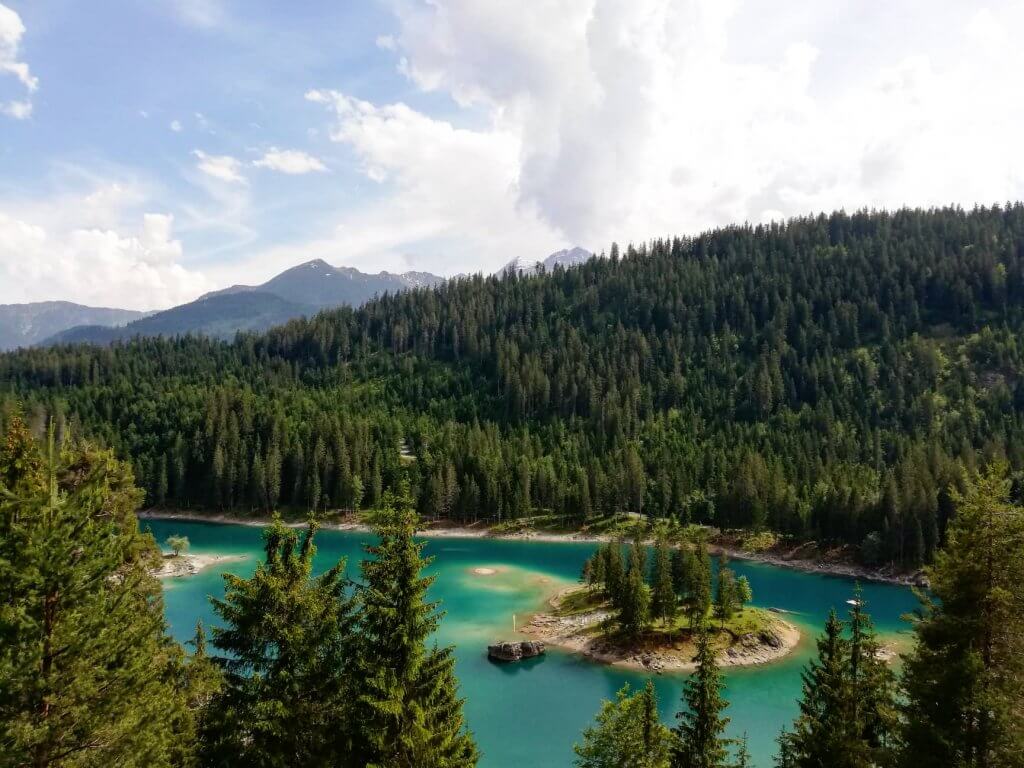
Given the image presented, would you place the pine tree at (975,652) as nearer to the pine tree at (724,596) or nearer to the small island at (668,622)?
the small island at (668,622)

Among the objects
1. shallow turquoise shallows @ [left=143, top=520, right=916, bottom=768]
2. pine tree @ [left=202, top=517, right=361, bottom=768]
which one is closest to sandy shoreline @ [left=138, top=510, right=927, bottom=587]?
shallow turquoise shallows @ [left=143, top=520, right=916, bottom=768]

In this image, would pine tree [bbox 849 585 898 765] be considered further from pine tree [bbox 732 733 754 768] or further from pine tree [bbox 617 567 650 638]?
pine tree [bbox 617 567 650 638]

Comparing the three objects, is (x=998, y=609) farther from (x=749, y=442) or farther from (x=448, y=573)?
(x=749, y=442)

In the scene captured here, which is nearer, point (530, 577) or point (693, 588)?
point (693, 588)

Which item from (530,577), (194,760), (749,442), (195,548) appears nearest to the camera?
(194,760)

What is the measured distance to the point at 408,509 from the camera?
2256 cm

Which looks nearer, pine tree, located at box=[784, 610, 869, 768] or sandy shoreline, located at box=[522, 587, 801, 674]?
pine tree, located at box=[784, 610, 869, 768]

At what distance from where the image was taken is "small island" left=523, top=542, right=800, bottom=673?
63906 millimetres

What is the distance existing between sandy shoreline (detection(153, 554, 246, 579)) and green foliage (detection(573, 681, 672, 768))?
87.0 m

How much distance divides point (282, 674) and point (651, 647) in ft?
171

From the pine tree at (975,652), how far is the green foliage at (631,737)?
884 cm

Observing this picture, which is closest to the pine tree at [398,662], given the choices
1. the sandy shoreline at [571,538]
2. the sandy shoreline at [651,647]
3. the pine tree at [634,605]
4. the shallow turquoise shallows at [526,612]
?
the shallow turquoise shallows at [526,612]

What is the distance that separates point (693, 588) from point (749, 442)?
334ft

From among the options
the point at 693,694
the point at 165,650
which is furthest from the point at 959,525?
the point at 165,650
